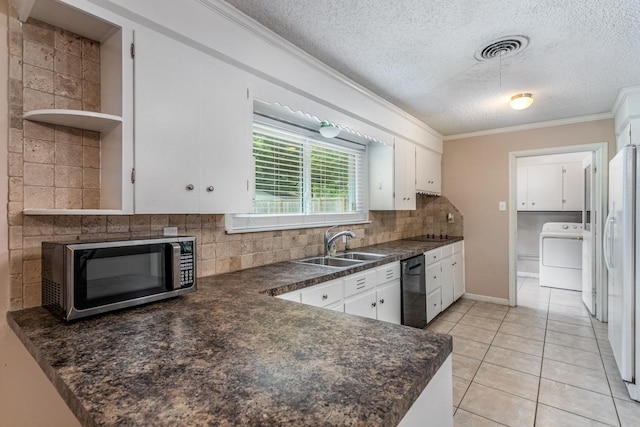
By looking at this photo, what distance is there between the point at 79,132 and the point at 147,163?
361mm

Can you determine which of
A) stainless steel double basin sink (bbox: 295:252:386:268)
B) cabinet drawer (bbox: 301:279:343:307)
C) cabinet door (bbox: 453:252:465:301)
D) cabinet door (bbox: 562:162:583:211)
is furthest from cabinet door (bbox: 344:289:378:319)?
cabinet door (bbox: 562:162:583:211)

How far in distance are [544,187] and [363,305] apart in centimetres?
460

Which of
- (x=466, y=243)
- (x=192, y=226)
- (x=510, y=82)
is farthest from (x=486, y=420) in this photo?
(x=466, y=243)

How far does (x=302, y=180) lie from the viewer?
283cm

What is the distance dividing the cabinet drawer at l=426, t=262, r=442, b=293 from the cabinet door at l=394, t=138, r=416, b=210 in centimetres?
71

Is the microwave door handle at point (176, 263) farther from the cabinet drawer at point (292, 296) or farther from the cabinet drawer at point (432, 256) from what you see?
the cabinet drawer at point (432, 256)

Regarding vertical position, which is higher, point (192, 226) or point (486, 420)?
point (192, 226)

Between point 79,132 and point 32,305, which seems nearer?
point 32,305

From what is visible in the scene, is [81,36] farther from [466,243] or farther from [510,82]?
[466,243]

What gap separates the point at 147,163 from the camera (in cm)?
138

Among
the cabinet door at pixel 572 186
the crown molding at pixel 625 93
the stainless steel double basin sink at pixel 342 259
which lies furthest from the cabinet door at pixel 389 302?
the cabinet door at pixel 572 186

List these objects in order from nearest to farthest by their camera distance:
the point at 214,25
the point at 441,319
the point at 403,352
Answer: the point at 403,352
the point at 214,25
the point at 441,319

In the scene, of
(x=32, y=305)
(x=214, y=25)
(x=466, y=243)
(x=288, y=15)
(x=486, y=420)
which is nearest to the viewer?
(x=32, y=305)

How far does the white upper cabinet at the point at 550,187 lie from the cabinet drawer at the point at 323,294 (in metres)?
4.76
